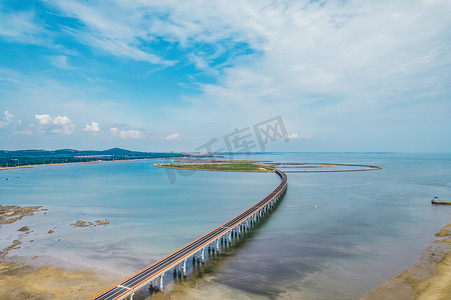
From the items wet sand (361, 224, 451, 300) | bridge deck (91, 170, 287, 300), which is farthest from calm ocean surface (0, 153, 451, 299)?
bridge deck (91, 170, 287, 300)

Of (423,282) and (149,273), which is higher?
(149,273)

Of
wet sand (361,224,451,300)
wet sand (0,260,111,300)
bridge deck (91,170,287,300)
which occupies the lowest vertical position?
wet sand (361,224,451,300)

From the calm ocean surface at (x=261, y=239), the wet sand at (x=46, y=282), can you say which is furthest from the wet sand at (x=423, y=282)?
the wet sand at (x=46, y=282)

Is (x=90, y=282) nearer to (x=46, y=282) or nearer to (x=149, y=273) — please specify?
(x=46, y=282)

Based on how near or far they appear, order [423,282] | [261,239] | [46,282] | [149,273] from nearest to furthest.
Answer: [149,273] < [423,282] < [46,282] < [261,239]

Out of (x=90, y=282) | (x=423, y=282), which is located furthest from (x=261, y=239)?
(x=90, y=282)

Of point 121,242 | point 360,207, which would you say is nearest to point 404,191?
point 360,207

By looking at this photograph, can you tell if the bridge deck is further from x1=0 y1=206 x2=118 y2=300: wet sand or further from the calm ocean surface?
x1=0 y1=206 x2=118 y2=300: wet sand

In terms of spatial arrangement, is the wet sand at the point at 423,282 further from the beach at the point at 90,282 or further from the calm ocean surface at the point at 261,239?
the calm ocean surface at the point at 261,239

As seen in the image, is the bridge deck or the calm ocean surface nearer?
the bridge deck

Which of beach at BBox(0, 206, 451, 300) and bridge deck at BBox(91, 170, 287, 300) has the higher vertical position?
bridge deck at BBox(91, 170, 287, 300)
